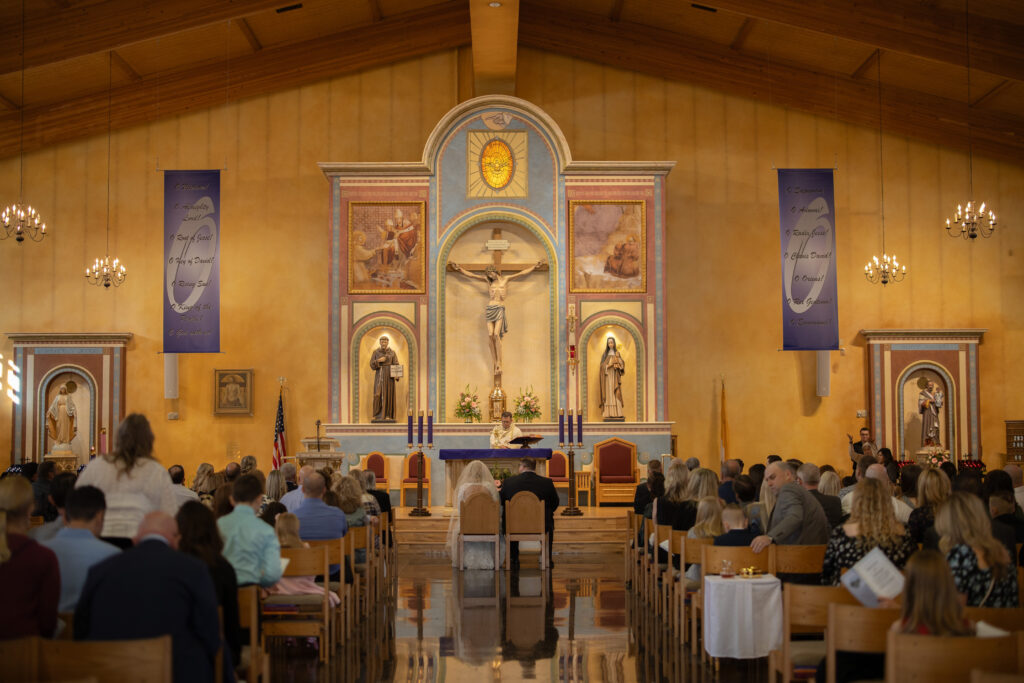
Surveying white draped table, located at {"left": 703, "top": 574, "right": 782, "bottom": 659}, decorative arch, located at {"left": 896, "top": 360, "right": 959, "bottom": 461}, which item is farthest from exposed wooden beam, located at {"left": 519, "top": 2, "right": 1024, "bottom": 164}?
white draped table, located at {"left": 703, "top": 574, "right": 782, "bottom": 659}

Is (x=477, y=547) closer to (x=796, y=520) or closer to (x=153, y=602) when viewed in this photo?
(x=796, y=520)

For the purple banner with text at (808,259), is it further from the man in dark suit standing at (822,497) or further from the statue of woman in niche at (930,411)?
the man in dark suit standing at (822,497)

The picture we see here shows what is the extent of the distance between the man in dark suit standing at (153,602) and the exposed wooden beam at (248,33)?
1389 cm

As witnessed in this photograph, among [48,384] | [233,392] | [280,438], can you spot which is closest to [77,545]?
[280,438]

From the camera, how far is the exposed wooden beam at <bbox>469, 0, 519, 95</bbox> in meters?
15.1

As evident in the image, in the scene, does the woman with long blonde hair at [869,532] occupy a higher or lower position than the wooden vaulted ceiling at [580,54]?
lower

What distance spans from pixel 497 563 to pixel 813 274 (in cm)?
704

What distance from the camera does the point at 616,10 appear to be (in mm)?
17875

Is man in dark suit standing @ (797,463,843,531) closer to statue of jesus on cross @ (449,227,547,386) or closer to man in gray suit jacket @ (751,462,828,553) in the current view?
man in gray suit jacket @ (751,462,828,553)

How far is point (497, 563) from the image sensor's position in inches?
457

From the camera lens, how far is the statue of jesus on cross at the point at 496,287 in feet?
57.3

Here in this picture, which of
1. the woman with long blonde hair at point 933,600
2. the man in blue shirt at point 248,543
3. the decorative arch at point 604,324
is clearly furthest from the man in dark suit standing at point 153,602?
the decorative arch at point 604,324

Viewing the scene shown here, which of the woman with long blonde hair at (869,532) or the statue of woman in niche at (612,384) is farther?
the statue of woman in niche at (612,384)

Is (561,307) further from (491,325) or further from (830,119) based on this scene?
(830,119)
